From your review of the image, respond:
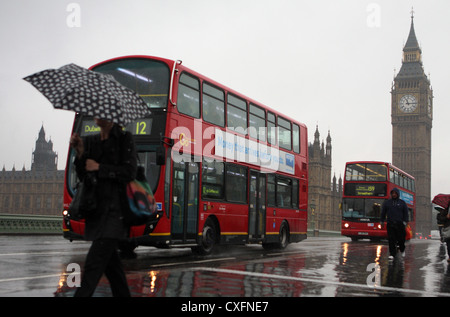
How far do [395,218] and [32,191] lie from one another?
102m

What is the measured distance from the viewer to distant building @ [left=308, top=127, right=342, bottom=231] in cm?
8825

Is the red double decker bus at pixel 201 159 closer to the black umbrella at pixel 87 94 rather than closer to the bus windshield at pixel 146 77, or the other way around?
the bus windshield at pixel 146 77

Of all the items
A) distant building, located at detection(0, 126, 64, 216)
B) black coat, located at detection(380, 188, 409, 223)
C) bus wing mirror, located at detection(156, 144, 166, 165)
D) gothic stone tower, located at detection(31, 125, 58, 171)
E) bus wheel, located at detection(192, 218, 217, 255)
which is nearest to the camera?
bus wing mirror, located at detection(156, 144, 166, 165)

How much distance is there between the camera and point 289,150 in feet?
53.4

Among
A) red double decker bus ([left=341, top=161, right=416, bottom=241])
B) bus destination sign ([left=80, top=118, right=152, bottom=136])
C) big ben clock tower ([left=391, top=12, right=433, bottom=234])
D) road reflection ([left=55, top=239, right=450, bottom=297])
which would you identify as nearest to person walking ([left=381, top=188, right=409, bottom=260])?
road reflection ([left=55, top=239, right=450, bottom=297])

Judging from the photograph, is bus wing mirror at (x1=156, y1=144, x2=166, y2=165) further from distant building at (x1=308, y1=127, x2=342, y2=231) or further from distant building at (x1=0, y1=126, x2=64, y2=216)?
distant building at (x1=0, y1=126, x2=64, y2=216)

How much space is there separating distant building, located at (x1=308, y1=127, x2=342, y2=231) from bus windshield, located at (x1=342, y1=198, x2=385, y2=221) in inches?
2309

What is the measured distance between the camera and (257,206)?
14.4m

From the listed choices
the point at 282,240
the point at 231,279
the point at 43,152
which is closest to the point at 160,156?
the point at 231,279

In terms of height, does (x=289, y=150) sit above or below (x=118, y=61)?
below

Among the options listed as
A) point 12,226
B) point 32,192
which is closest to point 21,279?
point 12,226

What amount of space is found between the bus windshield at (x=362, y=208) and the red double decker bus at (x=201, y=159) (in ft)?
37.7
